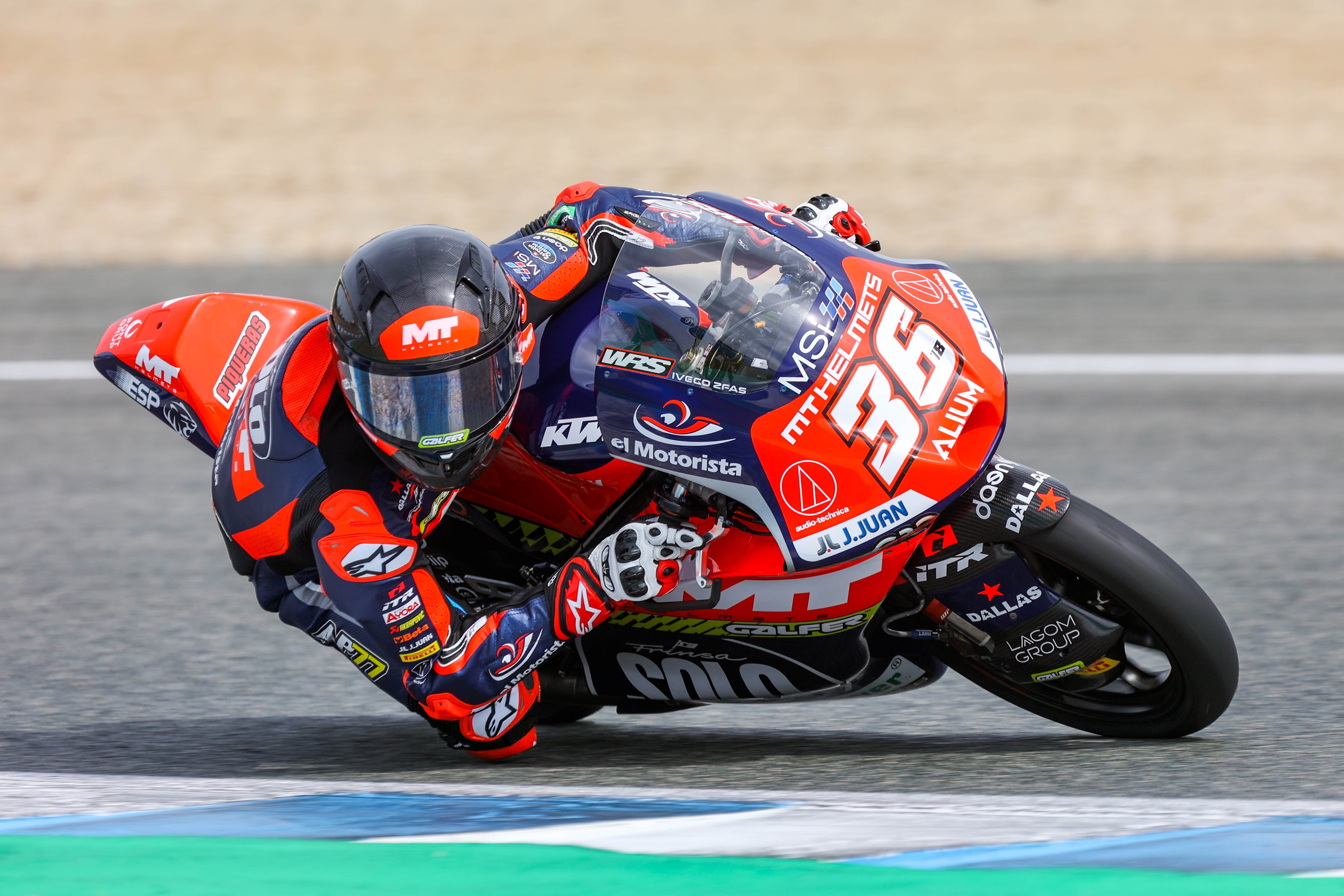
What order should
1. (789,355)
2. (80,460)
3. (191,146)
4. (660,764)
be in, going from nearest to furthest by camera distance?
(789,355)
(660,764)
(80,460)
(191,146)

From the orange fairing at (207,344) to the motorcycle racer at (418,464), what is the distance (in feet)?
1.30

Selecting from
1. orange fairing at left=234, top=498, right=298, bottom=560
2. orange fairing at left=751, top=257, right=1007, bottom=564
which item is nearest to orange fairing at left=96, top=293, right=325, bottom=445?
orange fairing at left=234, top=498, right=298, bottom=560

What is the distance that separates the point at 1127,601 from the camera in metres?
3.45

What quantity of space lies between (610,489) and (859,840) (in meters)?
1.05

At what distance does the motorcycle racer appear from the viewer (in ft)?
10.6

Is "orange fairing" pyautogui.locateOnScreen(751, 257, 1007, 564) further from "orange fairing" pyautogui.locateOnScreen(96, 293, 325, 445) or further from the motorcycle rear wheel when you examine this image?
"orange fairing" pyautogui.locateOnScreen(96, 293, 325, 445)

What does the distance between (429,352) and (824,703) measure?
71.3 inches

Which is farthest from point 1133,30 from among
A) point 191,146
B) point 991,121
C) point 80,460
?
point 80,460

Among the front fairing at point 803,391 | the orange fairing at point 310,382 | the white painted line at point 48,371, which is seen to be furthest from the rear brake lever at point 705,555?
the white painted line at point 48,371

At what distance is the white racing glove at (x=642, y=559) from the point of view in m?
3.34

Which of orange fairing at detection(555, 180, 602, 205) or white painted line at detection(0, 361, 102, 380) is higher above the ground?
orange fairing at detection(555, 180, 602, 205)

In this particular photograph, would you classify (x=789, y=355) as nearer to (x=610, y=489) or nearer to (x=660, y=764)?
(x=610, y=489)

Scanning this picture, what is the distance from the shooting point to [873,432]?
10.4 ft

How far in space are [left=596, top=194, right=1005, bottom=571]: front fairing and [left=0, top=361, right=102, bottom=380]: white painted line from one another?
596cm
